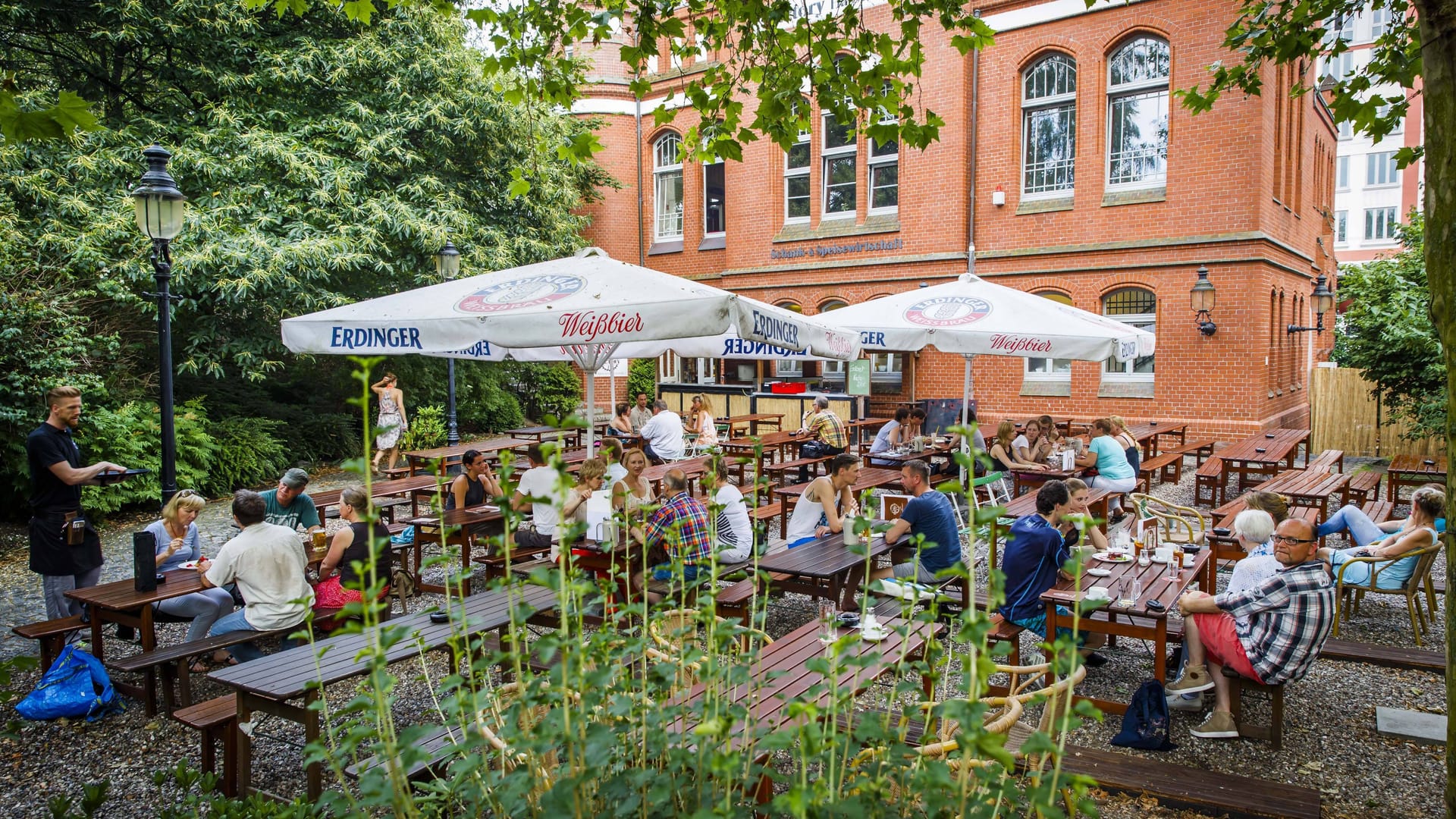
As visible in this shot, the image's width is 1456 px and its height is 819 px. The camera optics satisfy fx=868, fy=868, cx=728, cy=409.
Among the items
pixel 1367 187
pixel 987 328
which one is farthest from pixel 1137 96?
pixel 1367 187

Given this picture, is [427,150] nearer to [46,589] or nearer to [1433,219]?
[46,589]

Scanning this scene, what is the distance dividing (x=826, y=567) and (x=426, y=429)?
1183 centimetres

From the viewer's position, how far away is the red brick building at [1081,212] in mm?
14914

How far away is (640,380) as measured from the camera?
69.5 feet

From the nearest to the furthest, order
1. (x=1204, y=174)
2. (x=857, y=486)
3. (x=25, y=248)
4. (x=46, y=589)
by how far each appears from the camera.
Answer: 1. (x=46, y=589)
2. (x=857, y=486)
3. (x=25, y=248)
4. (x=1204, y=174)

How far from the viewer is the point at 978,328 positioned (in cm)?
839

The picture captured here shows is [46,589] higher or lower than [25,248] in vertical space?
lower

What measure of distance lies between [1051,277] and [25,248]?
1577cm

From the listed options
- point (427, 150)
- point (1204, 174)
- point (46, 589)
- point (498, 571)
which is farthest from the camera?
point (427, 150)

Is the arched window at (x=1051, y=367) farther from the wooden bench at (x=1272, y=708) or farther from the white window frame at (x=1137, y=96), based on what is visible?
the wooden bench at (x=1272, y=708)

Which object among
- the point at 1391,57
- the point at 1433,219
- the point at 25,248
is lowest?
the point at 1433,219

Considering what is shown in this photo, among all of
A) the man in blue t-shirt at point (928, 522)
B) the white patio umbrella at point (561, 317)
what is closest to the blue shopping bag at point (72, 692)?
the white patio umbrella at point (561, 317)

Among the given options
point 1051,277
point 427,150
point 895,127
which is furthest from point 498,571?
point 1051,277

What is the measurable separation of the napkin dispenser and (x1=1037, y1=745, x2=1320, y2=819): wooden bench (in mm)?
4841
